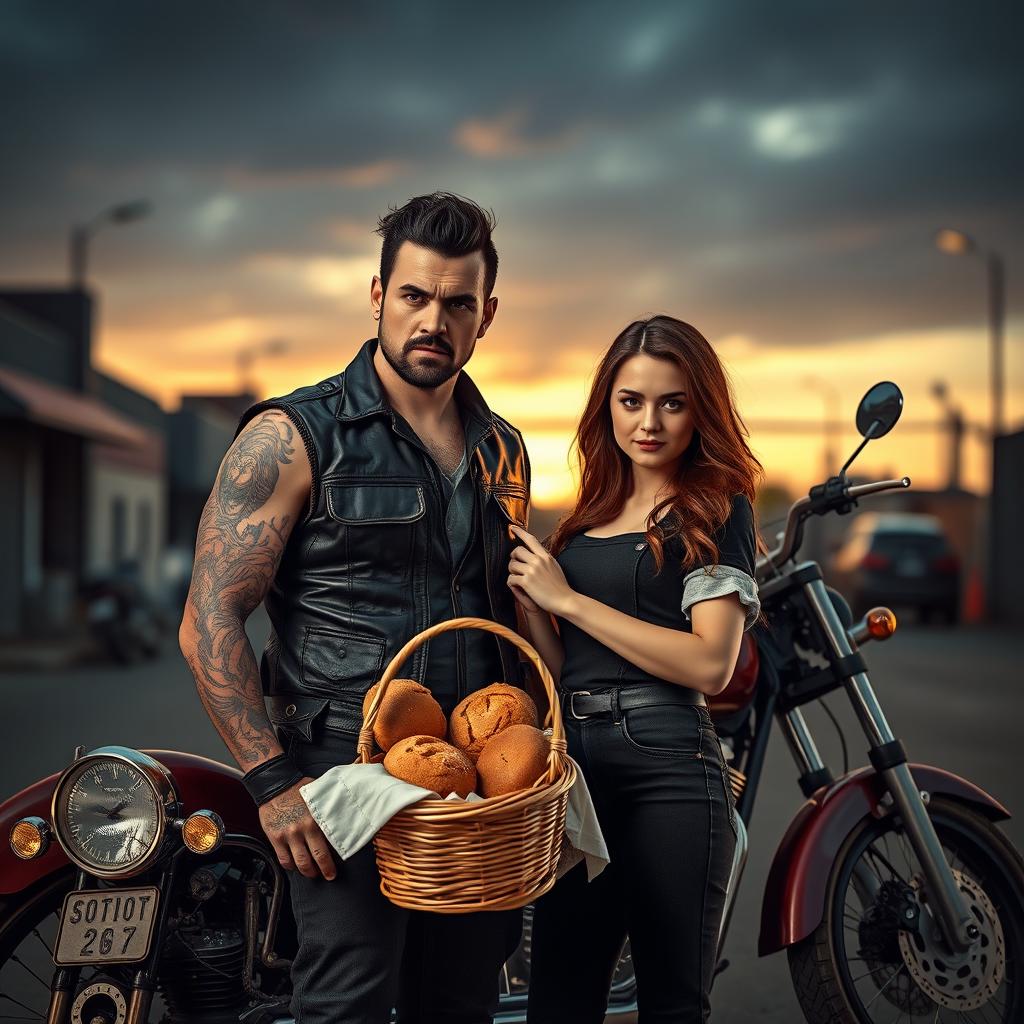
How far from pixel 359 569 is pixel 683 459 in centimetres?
90

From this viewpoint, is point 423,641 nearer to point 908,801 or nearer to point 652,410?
point 652,410

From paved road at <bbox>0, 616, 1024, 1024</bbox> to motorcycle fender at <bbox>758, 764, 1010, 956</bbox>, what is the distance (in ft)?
3.45

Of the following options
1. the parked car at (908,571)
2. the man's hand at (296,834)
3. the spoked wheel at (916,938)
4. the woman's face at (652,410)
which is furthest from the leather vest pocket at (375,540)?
the parked car at (908,571)

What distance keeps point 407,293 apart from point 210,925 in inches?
62.2

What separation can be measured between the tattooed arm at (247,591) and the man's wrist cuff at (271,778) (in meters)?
0.01

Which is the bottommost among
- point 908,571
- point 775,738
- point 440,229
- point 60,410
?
point 775,738

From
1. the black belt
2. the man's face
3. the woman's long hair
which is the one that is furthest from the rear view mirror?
the man's face

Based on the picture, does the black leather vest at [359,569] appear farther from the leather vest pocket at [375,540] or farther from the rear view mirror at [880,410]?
the rear view mirror at [880,410]

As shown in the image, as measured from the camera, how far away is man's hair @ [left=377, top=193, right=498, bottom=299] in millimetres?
2967

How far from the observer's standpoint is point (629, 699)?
117 inches

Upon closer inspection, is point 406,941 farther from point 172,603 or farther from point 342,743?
point 172,603

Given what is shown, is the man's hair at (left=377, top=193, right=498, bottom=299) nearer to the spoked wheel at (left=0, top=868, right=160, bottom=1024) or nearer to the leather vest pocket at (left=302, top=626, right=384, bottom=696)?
the leather vest pocket at (left=302, top=626, right=384, bottom=696)

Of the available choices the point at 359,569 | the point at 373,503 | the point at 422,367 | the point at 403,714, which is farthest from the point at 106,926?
the point at 422,367

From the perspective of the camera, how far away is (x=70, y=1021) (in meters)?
2.75
